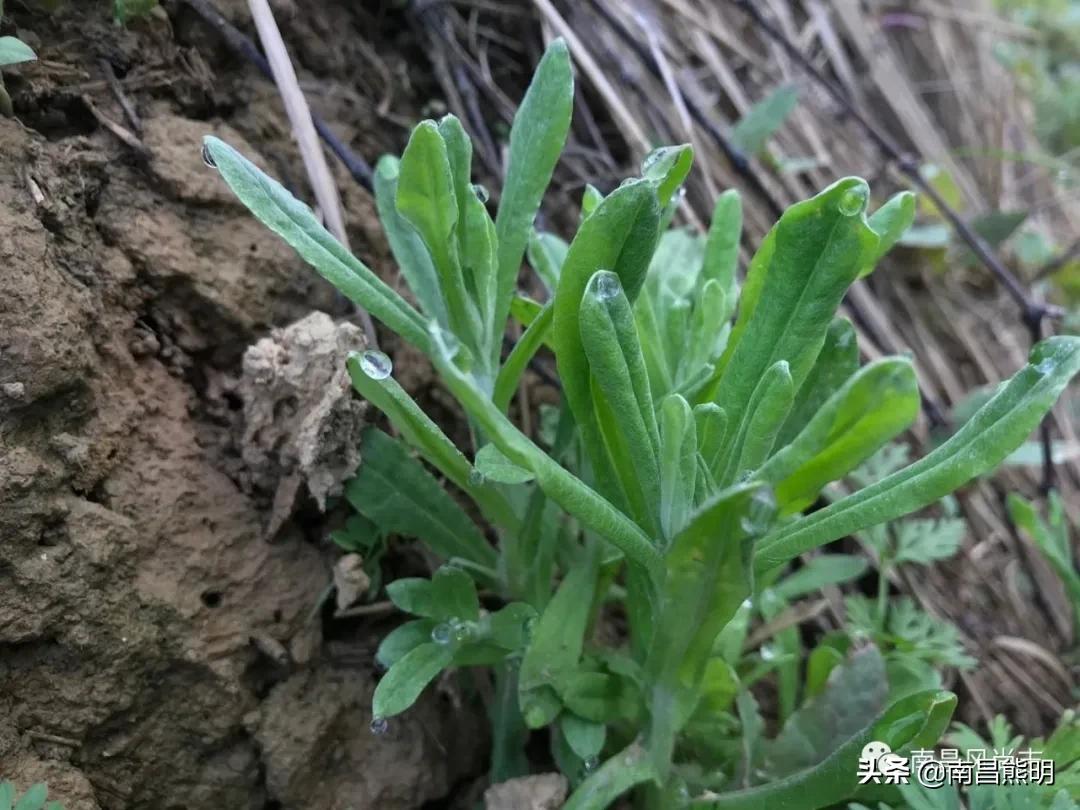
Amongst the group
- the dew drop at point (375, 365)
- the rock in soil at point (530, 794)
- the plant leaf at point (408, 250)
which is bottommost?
the rock in soil at point (530, 794)

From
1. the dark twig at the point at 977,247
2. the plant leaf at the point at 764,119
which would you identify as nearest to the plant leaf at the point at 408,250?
the plant leaf at the point at 764,119

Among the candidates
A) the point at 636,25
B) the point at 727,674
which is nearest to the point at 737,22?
the point at 636,25

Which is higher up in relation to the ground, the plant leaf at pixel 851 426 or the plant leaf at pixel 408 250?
the plant leaf at pixel 408 250

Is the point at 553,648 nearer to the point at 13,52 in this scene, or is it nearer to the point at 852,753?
the point at 852,753

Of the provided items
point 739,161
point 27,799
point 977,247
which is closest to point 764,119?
point 739,161

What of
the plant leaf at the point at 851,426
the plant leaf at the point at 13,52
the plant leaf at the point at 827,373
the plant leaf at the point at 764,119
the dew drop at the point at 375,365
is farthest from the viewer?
the plant leaf at the point at 764,119

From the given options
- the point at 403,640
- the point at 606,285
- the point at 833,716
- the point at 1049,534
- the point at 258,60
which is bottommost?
the point at 1049,534

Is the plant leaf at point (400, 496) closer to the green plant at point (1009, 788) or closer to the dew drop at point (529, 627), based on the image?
the dew drop at point (529, 627)

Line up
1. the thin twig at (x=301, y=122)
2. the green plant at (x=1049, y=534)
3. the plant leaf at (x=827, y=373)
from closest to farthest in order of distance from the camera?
the plant leaf at (x=827, y=373), the thin twig at (x=301, y=122), the green plant at (x=1049, y=534)
